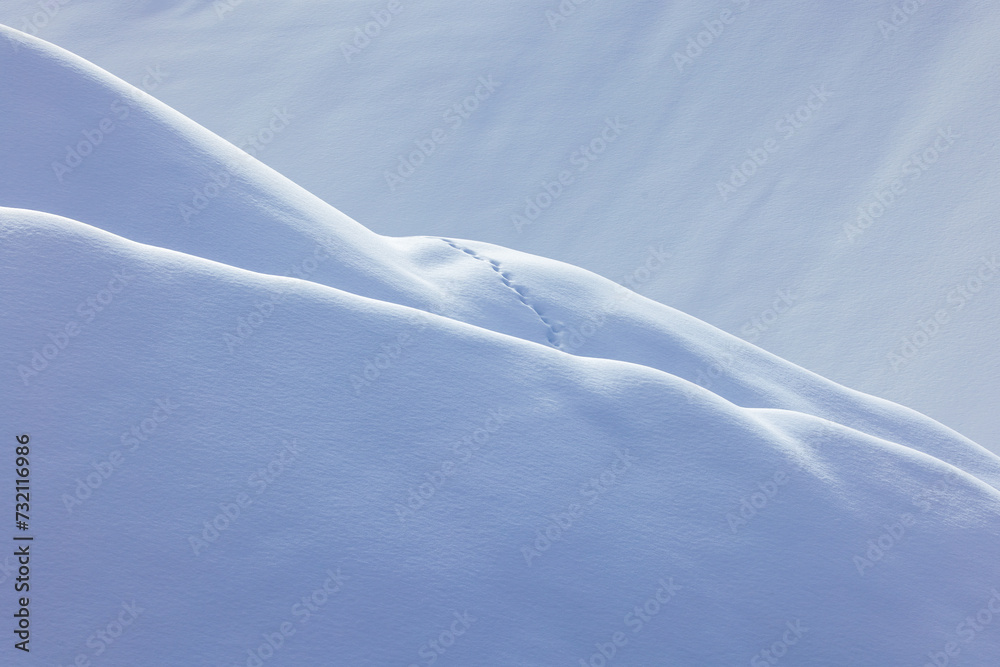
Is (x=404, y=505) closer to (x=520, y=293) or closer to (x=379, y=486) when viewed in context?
(x=379, y=486)

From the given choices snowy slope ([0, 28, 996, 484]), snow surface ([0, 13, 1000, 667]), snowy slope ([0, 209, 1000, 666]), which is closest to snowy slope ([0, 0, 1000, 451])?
snowy slope ([0, 28, 996, 484])

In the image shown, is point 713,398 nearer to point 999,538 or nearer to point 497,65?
point 999,538

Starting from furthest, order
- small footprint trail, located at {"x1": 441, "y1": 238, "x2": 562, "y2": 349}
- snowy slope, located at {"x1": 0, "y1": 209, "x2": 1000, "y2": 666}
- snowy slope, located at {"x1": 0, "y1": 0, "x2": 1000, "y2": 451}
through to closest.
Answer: snowy slope, located at {"x1": 0, "y1": 0, "x2": 1000, "y2": 451}
small footprint trail, located at {"x1": 441, "y1": 238, "x2": 562, "y2": 349}
snowy slope, located at {"x1": 0, "y1": 209, "x2": 1000, "y2": 666}

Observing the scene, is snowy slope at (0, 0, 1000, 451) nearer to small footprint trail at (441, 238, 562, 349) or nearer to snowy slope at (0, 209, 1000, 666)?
small footprint trail at (441, 238, 562, 349)

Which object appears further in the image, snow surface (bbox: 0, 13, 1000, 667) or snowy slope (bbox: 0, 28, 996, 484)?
snowy slope (bbox: 0, 28, 996, 484)

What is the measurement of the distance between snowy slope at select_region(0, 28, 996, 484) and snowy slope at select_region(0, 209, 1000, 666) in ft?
1.13

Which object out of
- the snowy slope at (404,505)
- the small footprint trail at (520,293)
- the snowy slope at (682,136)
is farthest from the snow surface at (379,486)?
the snowy slope at (682,136)

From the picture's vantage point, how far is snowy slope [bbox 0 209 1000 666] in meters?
2.97

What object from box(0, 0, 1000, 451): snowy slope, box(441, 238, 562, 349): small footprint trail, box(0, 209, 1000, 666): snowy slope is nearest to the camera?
box(0, 209, 1000, 666): snowy slope

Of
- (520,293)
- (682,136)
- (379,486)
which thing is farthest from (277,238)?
(682,136)

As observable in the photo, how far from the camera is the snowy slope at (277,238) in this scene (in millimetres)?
4328

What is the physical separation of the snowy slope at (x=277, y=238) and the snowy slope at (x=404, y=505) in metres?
0.34

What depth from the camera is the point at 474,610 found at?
3064 mm

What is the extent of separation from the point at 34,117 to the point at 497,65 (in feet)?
34.2
